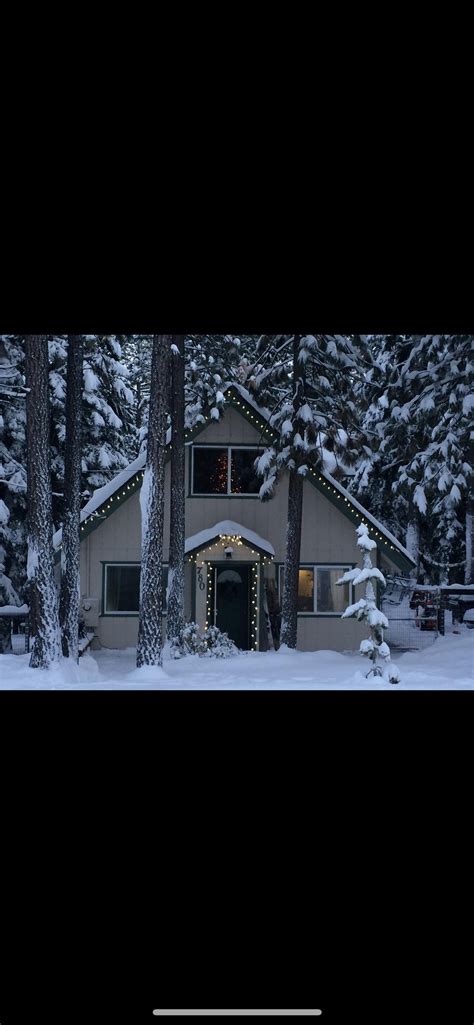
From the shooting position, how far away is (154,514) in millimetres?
12109

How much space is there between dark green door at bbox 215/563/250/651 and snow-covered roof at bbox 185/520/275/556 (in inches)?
22.3

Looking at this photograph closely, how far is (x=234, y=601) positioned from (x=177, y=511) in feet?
7.11

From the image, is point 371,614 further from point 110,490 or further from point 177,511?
point 110,490

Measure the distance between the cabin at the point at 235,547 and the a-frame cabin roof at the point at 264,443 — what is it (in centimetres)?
2

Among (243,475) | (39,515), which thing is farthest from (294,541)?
(39,515)

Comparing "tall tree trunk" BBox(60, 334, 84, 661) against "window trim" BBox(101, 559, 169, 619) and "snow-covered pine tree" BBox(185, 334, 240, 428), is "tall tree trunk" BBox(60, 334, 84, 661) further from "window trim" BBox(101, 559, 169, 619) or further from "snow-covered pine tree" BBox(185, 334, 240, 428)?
"snow-covered pine tree" BBox(185, 334, 240, 428)

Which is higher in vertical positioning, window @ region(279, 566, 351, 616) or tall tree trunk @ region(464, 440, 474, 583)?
tall tree trunk @ region(464, 440, 474, 583)

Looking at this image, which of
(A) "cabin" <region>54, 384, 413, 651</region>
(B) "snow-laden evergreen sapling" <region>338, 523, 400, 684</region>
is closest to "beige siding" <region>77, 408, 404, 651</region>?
(A) "cabin" <region>54, 384, 413, 651</region>

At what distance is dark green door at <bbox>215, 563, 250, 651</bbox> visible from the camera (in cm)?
1559

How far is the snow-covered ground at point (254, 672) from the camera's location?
10.9 m
